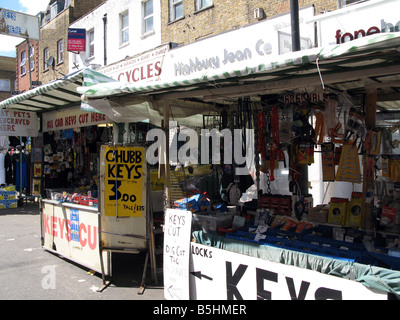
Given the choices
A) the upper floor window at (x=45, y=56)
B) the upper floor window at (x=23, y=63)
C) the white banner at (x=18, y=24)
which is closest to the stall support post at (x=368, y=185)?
the white banner at (x=18, y=24)

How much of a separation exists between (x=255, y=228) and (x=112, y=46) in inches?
598

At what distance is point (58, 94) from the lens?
759 cm

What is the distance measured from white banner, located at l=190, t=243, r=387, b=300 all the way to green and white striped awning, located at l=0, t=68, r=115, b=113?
296 cm

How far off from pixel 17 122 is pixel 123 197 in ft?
22.8

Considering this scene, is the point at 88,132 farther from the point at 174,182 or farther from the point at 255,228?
the point at 255,228

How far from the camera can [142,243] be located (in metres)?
5.00

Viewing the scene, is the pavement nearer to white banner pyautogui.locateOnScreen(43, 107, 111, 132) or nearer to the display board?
the display board

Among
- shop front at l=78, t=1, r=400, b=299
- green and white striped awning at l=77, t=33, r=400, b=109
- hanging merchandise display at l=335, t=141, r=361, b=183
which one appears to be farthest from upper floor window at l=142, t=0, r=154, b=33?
hanging merchandise display at l=335, t=141, r=361, b=183

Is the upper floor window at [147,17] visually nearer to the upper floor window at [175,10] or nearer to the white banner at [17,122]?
the upper floor window at [175,10]

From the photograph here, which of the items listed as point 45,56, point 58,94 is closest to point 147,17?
point 58,94

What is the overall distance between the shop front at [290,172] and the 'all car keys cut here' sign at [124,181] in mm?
504

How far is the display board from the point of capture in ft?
16.1

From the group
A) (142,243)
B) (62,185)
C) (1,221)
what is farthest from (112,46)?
(142,243)
